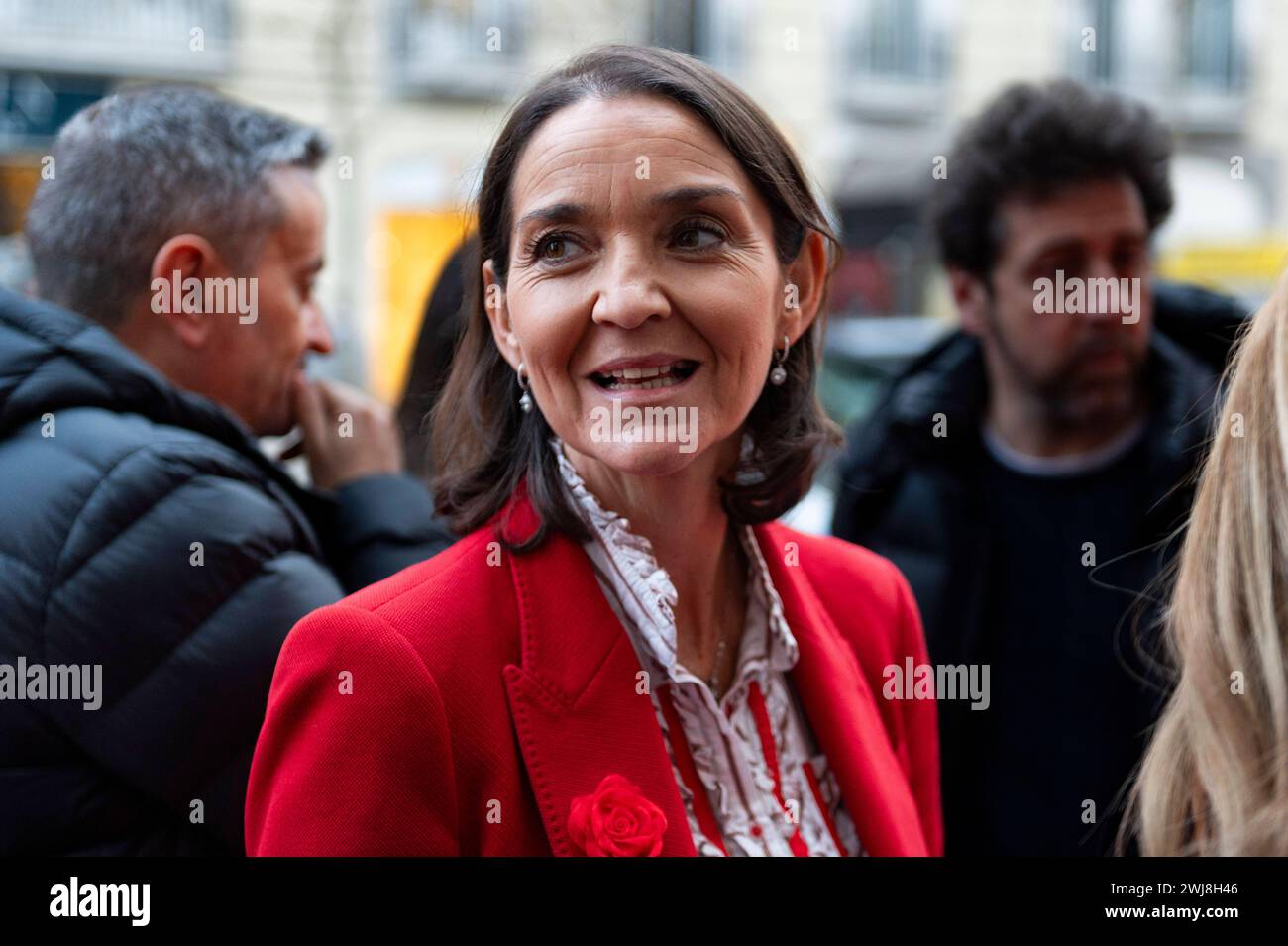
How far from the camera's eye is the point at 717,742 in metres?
1.71

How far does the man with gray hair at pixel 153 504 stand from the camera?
1.69m

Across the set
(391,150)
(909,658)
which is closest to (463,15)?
(391,150)

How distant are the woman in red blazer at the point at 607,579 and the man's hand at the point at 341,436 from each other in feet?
1.70

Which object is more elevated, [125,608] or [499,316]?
[499,316]

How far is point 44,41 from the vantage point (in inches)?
522

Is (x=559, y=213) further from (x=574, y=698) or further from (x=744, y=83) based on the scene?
(x=744, y=83)

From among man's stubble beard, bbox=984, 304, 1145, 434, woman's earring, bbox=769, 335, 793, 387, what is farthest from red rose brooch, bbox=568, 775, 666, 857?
man's stubble beard, bbox=984, 304, 1145, 434

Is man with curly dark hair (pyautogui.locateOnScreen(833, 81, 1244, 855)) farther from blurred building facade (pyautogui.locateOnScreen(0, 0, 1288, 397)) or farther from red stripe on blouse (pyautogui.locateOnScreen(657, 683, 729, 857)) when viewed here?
blurred building facade (pyautogui.locateOnScreen(0, 0, 1288, 397))

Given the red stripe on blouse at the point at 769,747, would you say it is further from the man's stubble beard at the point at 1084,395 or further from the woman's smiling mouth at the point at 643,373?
the man's stubble beard at the point at 1084,395

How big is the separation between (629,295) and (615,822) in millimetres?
603

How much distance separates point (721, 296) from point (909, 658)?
2.58 ft

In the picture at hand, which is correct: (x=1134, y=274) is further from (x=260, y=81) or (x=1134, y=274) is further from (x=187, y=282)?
(x=260, y=81)

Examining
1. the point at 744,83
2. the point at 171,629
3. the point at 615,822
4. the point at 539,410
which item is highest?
the point at 744,83

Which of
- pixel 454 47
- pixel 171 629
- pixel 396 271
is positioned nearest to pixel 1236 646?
pixel 171 629
